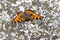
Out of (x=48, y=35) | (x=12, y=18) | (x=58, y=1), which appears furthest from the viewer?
(x=58, y=1)

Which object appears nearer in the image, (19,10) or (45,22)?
(45,22)

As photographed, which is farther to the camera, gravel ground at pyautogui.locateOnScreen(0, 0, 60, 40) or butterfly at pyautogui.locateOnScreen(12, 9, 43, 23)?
butterfly at pyautogui.locateOnScreen(12, 9, 43, 23)

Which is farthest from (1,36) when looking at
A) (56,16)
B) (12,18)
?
(56,16)

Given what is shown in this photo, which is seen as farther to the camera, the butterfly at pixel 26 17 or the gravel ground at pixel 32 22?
the butterfly at pixel 26 17

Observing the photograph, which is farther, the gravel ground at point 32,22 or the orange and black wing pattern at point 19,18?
the orange and black wing pattern at point 19,18

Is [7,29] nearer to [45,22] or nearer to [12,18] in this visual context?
[12,18]

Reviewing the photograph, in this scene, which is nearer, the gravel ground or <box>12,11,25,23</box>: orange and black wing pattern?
the gravel ground

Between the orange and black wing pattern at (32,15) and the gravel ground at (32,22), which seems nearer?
the gravel ground at (32,22)

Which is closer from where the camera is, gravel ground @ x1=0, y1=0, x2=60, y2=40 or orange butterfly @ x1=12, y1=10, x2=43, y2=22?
gravel ground @ x1=0, y1=0, x2=60, y2=40
